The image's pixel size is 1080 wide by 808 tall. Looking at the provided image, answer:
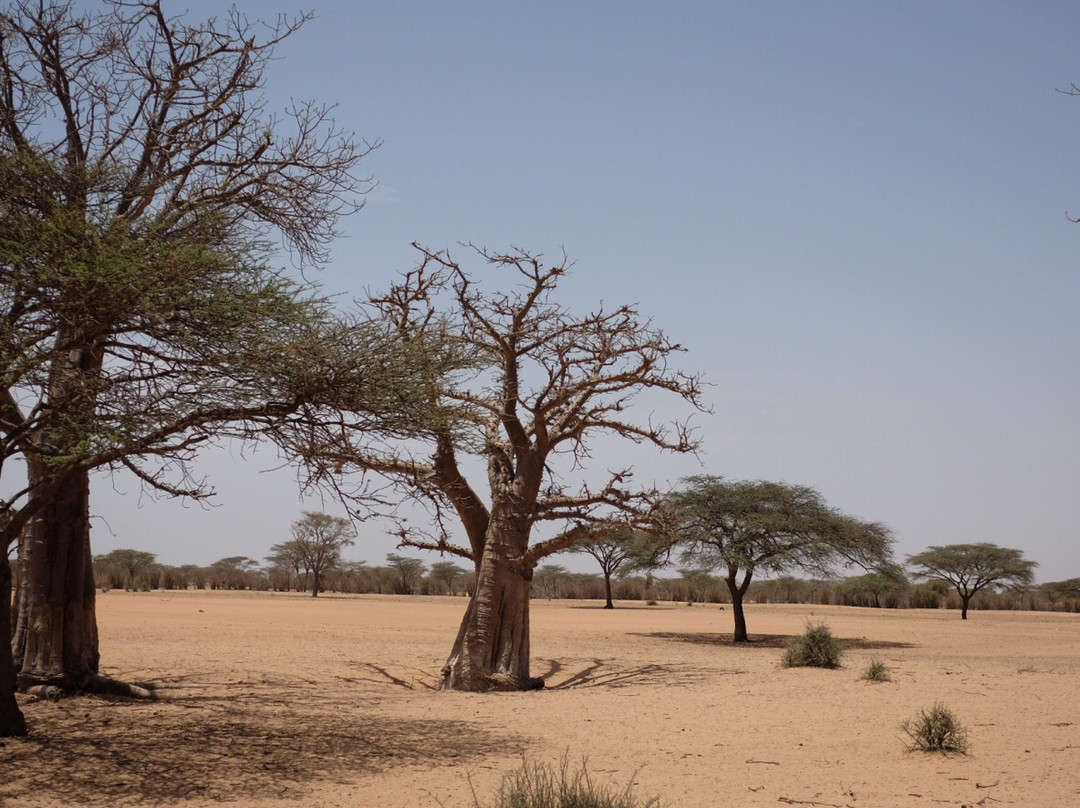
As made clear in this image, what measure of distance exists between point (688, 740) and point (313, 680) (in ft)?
24.4

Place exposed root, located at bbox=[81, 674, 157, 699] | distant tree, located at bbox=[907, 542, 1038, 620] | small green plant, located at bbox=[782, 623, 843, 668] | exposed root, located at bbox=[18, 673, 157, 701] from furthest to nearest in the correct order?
distant tree, located at bbox=[907, 542, 1038, 620] → small green plant, located at bbox=[782, 623, 843, 668] → exposed root, located at bbox=[81, 674, 157, 699] → exposed root, located at bbox=[18, 673, 157, 701]

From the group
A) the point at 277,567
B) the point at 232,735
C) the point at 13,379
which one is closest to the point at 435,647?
the point at 232,735

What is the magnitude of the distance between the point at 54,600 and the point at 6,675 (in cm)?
347

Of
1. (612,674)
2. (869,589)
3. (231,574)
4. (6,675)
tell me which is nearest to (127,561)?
(231,574)

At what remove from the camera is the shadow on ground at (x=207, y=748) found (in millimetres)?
7180

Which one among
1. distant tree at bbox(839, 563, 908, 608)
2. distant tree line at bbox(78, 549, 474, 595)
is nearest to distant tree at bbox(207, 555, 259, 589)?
distant tree line at bbox(78, 549, 474, 595)

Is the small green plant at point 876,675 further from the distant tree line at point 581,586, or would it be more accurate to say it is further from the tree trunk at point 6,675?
the distant tree line at point 581,586

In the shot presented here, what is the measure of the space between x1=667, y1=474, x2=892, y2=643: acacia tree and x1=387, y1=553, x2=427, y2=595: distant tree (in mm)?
42555

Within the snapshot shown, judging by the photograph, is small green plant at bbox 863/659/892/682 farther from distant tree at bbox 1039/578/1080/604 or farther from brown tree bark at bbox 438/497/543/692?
distant tree at bbox 1039/578/1080/604

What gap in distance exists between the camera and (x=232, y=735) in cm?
936

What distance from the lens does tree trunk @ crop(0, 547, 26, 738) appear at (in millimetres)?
8375

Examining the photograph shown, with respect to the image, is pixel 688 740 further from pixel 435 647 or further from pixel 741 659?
pixel 435 647

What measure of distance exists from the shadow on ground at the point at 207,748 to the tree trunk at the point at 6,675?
143mm

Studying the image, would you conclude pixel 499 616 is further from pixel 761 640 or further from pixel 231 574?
pixel 231 574
